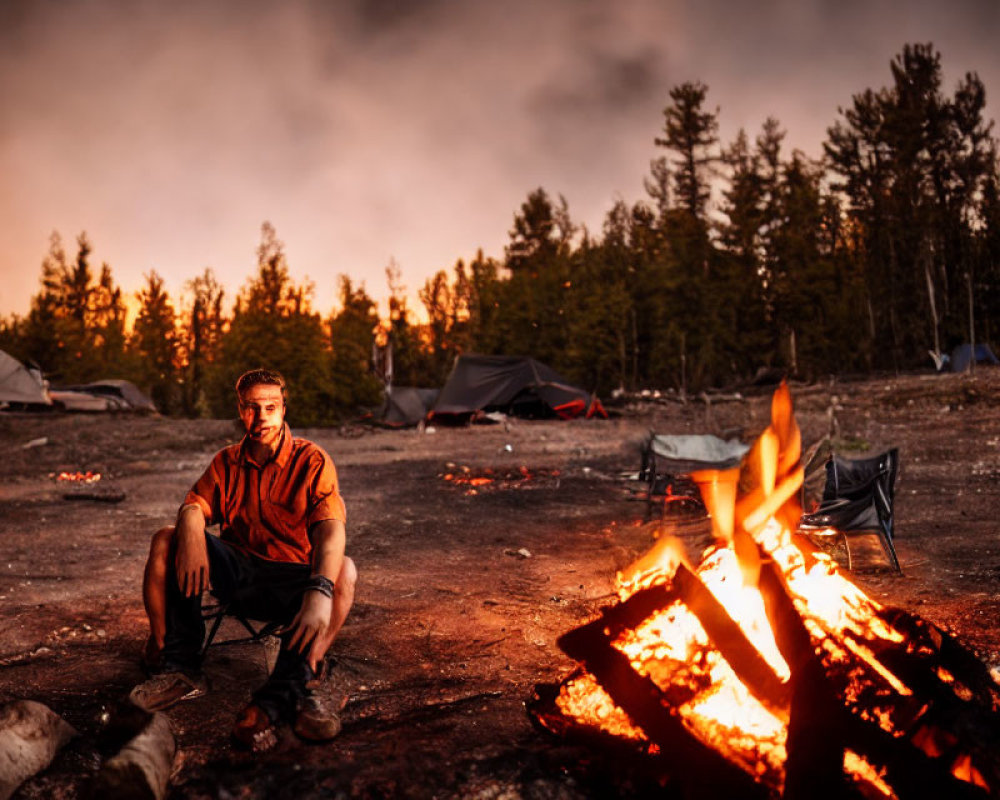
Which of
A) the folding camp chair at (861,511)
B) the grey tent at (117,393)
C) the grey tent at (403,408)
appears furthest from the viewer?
the grey tent at (117,393)

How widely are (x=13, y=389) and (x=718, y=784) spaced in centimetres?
2746

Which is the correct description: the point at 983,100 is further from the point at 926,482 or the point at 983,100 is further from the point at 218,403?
the point at 218,403

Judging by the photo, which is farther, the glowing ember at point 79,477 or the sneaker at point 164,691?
the glowing ember at point 79,477

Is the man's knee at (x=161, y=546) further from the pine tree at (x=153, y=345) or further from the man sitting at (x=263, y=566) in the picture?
the pine tree at (x=153, y=345)

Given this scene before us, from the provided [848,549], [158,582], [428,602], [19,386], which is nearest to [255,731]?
[158,582]

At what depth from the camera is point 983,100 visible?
3047cm

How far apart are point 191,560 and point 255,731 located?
0.71 meters

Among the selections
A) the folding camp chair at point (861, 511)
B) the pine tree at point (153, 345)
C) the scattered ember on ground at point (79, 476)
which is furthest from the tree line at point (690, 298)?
the folding camp chair at point (861, 511)

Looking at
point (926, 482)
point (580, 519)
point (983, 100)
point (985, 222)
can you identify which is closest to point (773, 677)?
point (580, 519)

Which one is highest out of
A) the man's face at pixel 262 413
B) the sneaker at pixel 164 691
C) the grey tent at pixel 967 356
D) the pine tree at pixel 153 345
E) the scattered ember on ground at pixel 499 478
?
the pine tree at pixel 153 345

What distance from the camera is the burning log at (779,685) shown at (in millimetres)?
1961

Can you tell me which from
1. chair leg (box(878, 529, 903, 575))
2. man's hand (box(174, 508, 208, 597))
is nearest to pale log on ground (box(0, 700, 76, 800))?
man's hand (box(174, 508, 208, 597))

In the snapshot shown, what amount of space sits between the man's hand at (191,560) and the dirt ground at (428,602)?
506mm

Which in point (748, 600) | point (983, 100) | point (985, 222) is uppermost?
point (983, 100)
